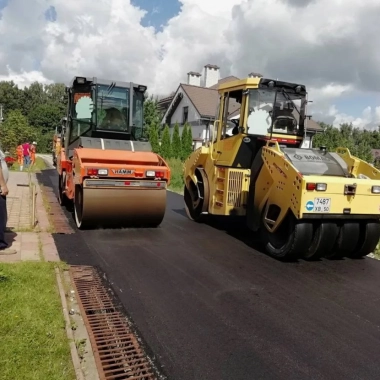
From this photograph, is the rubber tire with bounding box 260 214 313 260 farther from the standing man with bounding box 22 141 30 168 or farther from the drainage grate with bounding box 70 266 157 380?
the standing man with bounding box 22 141 30 168

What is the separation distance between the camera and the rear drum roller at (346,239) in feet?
21.2

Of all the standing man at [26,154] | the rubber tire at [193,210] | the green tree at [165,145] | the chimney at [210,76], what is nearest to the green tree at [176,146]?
the green tree at [165,145]

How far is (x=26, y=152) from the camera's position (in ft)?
74.1

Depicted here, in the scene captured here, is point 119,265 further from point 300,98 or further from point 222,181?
point 300,98

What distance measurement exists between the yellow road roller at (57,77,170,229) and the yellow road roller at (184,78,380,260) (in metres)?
1.23

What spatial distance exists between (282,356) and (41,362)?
1922mm

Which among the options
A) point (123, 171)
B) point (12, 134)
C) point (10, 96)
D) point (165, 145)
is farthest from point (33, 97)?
point (123, 171)

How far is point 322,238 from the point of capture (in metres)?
6.29

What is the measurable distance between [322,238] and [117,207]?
351 cm

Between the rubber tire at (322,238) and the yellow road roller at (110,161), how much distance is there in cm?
289

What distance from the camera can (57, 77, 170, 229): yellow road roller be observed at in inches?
298

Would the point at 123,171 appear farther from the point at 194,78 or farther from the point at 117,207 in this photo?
the point at 194,78

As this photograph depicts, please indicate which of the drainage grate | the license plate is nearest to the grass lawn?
the drainage grate

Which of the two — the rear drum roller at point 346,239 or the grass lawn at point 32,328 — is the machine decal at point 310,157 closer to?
the rear drum roller at point 346,239
